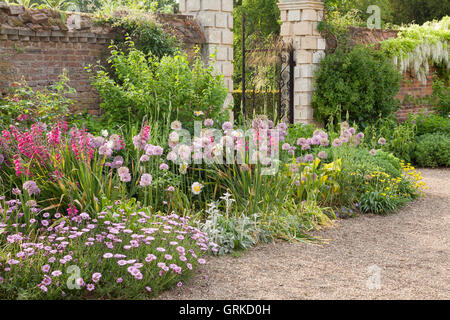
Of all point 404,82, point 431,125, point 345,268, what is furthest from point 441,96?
point 345,268

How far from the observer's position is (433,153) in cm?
940

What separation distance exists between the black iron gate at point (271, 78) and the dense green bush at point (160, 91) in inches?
130

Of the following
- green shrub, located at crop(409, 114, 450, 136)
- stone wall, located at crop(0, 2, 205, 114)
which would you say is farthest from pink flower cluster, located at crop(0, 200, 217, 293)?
green shrub, located at crop(409, 114, 450, 136)

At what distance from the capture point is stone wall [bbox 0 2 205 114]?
6.78 m

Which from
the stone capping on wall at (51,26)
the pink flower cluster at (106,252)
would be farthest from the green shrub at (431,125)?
the pink flower cluster at (106,252)

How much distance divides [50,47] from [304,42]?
4.88 meters

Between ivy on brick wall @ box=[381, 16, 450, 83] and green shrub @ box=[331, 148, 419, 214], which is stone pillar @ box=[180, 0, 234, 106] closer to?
green shrub @ box=[331, 148, 419, 214]

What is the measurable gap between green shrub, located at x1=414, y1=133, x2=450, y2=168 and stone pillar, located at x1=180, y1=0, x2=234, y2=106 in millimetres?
3318

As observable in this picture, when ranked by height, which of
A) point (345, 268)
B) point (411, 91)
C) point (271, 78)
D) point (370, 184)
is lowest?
point (345, 268)

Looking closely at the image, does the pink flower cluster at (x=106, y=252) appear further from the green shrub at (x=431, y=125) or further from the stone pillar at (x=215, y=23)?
the green shrub at (x=431, y=125)

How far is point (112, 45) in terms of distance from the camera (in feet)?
24.4

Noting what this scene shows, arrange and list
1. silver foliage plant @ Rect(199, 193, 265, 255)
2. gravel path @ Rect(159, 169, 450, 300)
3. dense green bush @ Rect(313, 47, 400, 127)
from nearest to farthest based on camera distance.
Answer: gravel path @ Rect(159, 169, 450, 300) → silver foliage plant @ Rect(199, 193, 265, 255) → dense green bush @ Rect(313, 47, 400, 127)

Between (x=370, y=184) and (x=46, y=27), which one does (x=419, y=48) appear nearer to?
(x=370, y=184)

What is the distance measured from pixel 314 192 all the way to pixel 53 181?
265 centimetres
